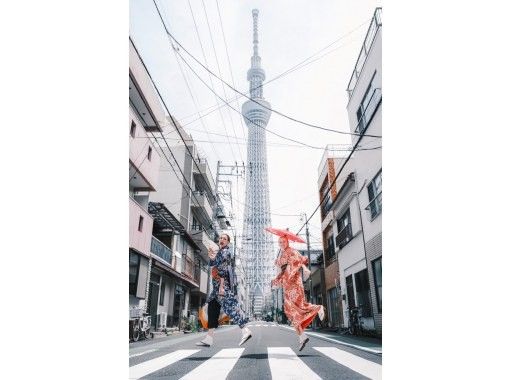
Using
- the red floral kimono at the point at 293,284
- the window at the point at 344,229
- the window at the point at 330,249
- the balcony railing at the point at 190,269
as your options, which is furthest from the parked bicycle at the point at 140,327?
the window at the point at 330,249

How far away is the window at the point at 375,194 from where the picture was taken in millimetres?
3412

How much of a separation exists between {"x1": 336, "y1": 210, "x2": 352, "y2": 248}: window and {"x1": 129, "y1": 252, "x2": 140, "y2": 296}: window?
7.23 m

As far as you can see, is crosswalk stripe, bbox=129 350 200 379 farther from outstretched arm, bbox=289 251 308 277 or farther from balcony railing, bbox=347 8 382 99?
balcony railing, bbox=347 8 382 99

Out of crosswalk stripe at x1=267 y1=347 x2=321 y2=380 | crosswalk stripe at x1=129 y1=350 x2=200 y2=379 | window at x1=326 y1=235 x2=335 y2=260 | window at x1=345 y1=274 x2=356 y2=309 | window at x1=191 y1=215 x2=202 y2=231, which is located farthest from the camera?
window at x1=191 y1=215 x2=202 y2=231

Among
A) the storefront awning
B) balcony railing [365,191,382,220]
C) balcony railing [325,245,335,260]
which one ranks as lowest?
balcony railing [365,191,382,220]

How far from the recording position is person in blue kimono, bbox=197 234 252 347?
3.42 metres

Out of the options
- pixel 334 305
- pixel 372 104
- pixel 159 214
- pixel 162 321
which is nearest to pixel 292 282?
pixel 372 104

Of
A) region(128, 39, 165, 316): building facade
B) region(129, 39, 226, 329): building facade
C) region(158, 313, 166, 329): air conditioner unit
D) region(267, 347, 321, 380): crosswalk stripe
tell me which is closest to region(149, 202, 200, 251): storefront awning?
region(129, 39, 226, 329): building facade

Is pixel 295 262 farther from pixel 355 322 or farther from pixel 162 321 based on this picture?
pixel 162 321

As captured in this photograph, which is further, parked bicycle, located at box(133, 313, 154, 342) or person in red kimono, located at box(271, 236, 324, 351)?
parked bicycle, located at box(133, 313, 154, 342)

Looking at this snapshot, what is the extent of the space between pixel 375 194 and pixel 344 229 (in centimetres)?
746

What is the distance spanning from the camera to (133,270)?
4.14 meters
